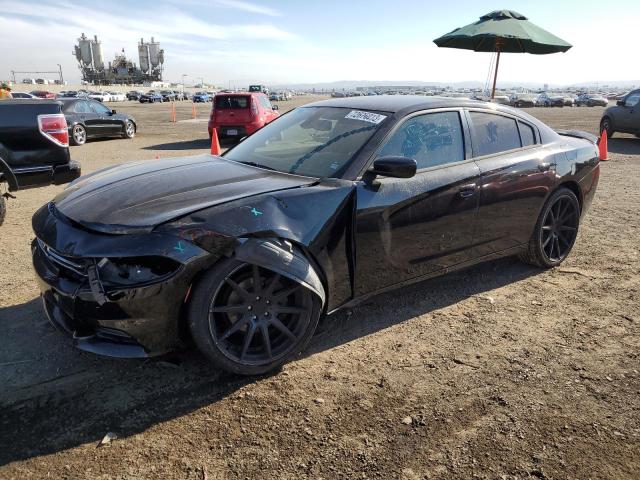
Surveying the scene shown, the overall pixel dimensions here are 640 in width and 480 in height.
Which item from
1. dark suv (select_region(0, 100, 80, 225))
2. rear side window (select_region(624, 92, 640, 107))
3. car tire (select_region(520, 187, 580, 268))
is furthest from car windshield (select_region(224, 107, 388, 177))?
rear side window (select_region(624, 92, 640, 107))

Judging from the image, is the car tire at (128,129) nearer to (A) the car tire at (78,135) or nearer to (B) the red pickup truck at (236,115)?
(A) the car tire at (78,135)

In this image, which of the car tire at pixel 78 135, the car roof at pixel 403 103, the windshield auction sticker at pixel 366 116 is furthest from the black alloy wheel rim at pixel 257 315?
the car tire at pixel 78 135

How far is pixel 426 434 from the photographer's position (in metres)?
2.45

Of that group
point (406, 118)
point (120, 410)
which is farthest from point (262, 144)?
point (120, 410)

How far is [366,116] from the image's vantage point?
11.9 feet

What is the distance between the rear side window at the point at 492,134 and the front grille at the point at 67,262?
2.90m

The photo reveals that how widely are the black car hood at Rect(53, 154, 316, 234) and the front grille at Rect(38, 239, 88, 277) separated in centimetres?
20

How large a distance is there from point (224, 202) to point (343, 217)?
749mm

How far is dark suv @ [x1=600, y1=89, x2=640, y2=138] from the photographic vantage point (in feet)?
46.5

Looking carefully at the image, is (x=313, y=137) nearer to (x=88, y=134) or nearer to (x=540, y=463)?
(x=540, y=463)

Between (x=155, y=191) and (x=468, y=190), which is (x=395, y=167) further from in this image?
(x=155, y=191)

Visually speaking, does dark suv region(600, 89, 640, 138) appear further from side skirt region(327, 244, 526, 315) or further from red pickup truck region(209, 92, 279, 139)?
side skirt region(327, 244, 526, 315)

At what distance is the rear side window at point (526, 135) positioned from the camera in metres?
4.34

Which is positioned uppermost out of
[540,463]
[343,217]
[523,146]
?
[523,146]
